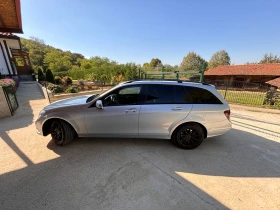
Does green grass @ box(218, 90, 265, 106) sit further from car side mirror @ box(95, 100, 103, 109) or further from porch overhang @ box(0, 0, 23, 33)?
porch overhang @ box(0, 0, 23, 33)

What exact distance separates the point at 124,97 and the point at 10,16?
295 inches

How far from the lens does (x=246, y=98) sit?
9906 millimetres

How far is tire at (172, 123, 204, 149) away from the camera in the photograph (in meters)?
3.34

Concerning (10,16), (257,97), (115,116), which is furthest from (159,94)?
(257,97)

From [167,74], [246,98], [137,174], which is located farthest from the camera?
[167,74]

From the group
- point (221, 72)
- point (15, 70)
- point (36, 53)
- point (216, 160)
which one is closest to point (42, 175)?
point (216, 160)

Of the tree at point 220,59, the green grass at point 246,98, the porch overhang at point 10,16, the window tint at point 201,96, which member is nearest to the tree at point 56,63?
the porch overhang at point 10,16

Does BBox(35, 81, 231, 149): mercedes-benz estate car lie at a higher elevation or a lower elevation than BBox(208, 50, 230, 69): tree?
lower

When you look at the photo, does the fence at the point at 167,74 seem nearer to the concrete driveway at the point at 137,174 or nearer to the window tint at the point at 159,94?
the concrete driveway at the point at 137,174

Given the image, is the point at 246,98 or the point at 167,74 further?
the point at 167,74

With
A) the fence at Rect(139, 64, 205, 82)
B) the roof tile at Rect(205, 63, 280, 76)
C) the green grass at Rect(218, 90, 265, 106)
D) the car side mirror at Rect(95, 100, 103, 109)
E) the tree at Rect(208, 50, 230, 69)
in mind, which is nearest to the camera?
the car side mirror at Rect(95, 100, 103, 109)

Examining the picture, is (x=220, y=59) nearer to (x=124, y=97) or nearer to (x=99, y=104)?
(x=124, y=97)

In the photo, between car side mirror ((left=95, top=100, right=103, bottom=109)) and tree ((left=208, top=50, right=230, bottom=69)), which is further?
tree ((left=208, top=50, right=230, bottom=69))

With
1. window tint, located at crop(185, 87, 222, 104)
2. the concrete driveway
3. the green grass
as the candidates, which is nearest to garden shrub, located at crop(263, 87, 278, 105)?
the green grass
